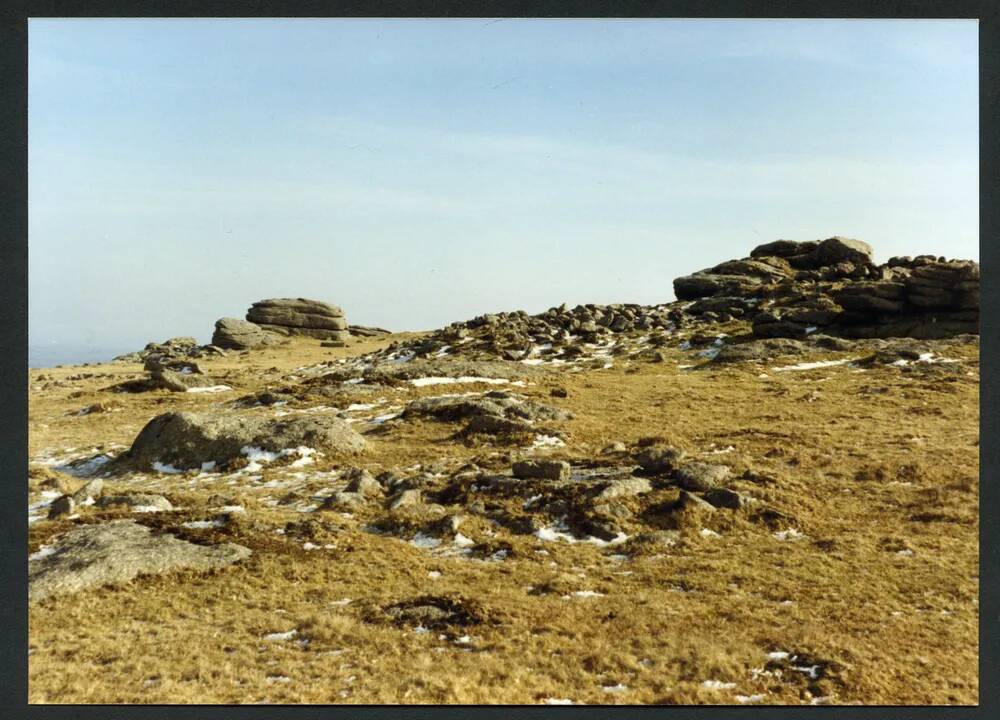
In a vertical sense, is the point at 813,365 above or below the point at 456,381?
below

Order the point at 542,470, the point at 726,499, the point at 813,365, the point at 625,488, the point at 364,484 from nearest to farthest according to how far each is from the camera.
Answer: the point at 726,499 → the point at 625,488 → the point at 364,484 → the point at 542,470 → the point at 813,365

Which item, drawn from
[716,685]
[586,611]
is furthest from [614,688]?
[586,611]

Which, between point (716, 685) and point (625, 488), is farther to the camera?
point (625, 488)

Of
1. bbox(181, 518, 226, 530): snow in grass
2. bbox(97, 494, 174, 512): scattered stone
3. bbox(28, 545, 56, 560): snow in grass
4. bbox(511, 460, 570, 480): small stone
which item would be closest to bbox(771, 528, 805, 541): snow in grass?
bbox(511, 460, 570, 480): small stone

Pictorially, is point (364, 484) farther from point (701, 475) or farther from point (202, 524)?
point (701, 475)

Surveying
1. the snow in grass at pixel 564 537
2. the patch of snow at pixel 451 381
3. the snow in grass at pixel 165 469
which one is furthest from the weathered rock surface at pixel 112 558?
the patch of snow at pixel 451 381

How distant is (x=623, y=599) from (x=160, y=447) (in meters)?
16.7

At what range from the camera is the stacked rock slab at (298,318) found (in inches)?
3039

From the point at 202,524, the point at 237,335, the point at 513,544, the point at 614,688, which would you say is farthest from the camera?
the point at 237,335

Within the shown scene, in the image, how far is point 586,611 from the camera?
12531 millimetres

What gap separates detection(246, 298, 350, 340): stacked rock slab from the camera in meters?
77.2

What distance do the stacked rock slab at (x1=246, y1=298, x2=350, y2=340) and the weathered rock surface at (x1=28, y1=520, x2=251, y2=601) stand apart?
63.9m

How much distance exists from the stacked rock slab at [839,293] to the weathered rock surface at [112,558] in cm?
4190

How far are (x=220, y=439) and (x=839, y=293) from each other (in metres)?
45.0
